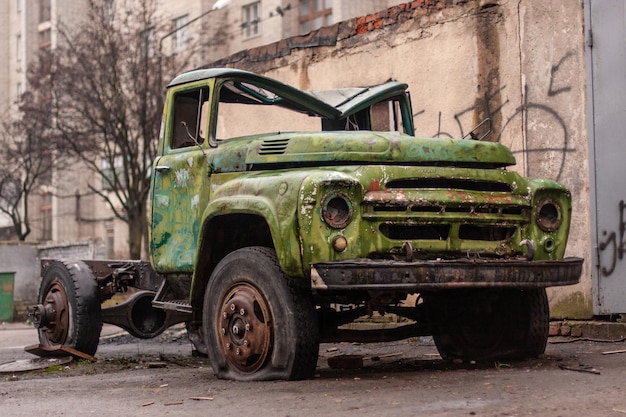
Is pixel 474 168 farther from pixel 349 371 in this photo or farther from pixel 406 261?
pixel 349 371

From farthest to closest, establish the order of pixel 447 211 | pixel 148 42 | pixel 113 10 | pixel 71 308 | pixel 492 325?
pixel 113 10 < pixel 148 42 < pixel 71 308 < pixel 492 325 < pixel 447 211

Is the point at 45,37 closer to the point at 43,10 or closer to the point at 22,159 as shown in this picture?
the point at 43,10

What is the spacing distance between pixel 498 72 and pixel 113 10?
2254 centimetres

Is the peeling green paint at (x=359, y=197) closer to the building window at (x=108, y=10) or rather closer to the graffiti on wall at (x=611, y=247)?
the graffiti on wall at (x=611, y=247)

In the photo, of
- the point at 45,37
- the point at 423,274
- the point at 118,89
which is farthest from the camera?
A: the point at 45,37

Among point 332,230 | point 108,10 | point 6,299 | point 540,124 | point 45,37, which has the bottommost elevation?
point 6,299

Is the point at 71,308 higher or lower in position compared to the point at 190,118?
lower

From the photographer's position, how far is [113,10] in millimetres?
31047

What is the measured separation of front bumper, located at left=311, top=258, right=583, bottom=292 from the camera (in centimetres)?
593

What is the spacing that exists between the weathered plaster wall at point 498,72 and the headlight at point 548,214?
2.68 meters

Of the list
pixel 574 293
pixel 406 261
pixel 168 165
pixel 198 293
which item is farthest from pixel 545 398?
pixel 574 293

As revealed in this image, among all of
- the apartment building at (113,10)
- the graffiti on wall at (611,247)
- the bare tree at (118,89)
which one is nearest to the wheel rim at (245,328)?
the graffiti on wall at (611,247)

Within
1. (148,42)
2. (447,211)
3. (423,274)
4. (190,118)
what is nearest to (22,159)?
(148,42)

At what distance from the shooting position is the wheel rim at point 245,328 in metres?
6.45
